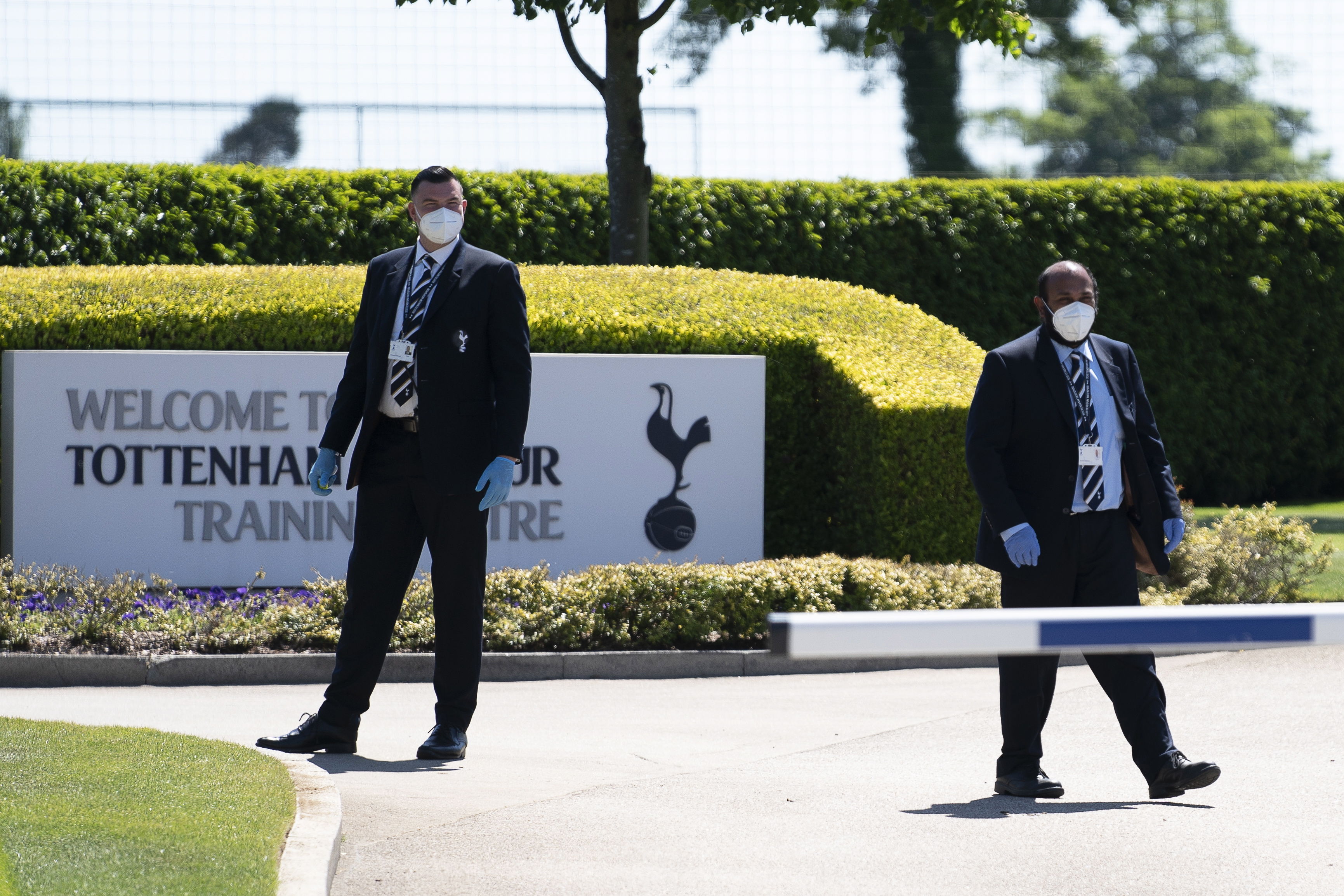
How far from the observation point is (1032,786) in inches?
191

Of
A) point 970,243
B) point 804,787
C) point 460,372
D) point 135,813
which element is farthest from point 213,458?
point 970,243

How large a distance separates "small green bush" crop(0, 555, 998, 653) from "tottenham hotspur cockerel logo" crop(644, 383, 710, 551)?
1433 mm

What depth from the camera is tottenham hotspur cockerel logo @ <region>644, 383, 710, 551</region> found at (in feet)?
31.3

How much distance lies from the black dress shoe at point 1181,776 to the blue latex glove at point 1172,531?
656mm

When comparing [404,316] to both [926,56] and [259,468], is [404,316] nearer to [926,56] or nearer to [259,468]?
[259,468]

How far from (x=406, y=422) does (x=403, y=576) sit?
21.2 inches

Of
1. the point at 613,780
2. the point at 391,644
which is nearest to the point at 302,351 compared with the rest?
the point at 391,644

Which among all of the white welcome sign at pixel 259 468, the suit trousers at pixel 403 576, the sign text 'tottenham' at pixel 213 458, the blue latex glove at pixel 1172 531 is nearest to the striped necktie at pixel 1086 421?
the blue latex glove at pixel 1172 531

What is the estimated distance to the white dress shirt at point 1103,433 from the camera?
487 centimetres

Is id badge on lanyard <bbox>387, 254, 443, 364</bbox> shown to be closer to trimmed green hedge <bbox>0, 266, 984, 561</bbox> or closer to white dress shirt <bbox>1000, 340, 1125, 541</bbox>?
white dress shirt <bbox>1000, 340, 1125, 541</bbox>

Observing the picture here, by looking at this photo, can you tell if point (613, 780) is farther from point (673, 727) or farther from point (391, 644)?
point (391, 644)

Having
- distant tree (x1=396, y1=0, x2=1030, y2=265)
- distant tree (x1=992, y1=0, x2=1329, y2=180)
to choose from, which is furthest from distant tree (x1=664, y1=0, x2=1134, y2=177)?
distant tree (x1=992, y1=0, x2=1329, y2=180)

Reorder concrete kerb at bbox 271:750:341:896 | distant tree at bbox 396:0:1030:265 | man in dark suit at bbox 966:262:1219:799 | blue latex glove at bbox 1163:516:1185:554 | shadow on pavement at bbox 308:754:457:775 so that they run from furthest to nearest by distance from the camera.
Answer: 1. distant tree at bbox 396:0:1030:265
2. shadow on pavement at bbox 308:754:457:775
3. blue latex glove at bbox 1163:516:1185:554
4. man in dark suit at bbox 966:262:1219:799
5. concrete kerb at bbox 271:750:341:896

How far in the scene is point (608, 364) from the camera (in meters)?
9.54
